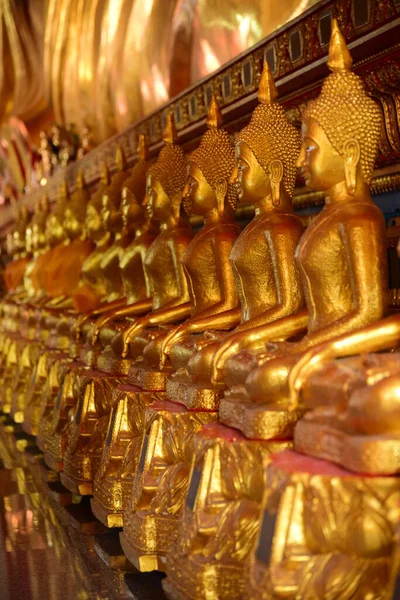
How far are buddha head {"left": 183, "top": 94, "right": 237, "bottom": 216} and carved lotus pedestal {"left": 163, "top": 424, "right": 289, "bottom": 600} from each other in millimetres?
1259

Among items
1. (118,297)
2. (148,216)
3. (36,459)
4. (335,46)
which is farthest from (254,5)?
(36,459)

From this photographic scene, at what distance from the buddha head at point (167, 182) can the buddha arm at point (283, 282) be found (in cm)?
120

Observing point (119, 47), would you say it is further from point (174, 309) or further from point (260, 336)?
point (260, 336)

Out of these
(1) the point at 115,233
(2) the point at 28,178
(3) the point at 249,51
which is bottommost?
(1) the point at 115,233

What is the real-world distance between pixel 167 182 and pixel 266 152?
3.69 ft

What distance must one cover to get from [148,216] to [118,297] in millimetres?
Answer: 906

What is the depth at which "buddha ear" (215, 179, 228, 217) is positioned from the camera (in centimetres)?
386

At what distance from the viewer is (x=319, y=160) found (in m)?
2.82

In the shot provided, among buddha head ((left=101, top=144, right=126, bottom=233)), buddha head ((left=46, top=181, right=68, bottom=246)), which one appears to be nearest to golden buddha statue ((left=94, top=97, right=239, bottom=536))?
buddha head ((left=101, top=144, right=126, bottom=233))

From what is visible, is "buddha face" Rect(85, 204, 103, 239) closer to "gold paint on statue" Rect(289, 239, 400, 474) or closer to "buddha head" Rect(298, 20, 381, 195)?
"buddha head" Rect(298, 20, 381, 195)

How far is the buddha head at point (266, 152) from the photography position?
10.9 ft

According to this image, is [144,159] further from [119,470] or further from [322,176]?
[322,176]

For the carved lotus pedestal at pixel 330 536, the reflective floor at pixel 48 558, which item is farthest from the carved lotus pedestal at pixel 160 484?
the carved lotus pedestal at pixel 330 536

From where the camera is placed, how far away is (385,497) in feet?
7.25
